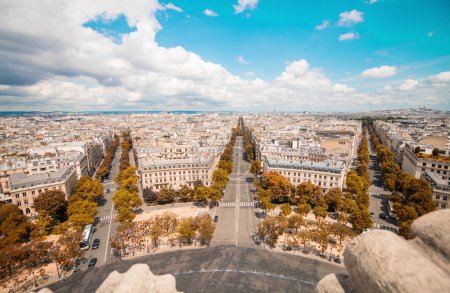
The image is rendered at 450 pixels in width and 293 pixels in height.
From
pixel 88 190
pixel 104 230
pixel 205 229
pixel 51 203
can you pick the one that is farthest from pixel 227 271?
pixel 88 190

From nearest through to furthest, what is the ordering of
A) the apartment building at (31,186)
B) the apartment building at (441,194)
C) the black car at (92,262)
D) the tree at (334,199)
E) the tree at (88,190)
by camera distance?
the black car at (92,262), the apartment building at (441,194), the apartment building at (31,186), the tree at (334,199), the tree at (88,190)

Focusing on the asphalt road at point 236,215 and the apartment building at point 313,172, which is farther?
the apartment building at point 313,172

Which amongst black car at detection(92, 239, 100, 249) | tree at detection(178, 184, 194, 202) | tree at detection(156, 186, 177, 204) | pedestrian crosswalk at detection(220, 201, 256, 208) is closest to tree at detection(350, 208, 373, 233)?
pedestrian crosswalk at detection(220, 201, 256, 208)

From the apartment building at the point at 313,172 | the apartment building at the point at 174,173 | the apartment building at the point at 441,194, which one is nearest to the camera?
the apartment building at the point at 441,194

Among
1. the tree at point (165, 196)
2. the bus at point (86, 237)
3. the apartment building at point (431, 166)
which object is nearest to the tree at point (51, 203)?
the bus at point (86, 237)

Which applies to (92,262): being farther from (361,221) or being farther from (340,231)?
(361,221)

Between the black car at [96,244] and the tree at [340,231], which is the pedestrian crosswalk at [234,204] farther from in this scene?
the black car at [96,244]

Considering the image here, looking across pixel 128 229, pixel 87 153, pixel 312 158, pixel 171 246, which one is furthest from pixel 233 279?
Result: pixel 87 153

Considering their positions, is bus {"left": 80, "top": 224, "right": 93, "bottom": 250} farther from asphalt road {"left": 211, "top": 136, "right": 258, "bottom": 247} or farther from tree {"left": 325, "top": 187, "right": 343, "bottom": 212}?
tree {"left": 325, "top": 187, "right": 343, "bottom": 212}
